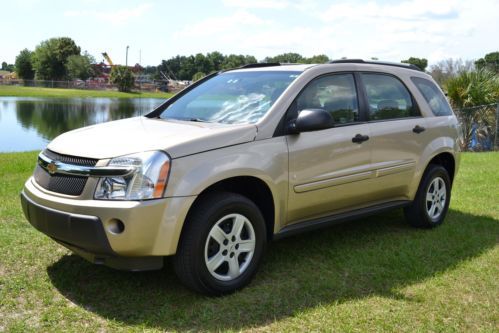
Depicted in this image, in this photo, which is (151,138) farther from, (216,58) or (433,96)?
(216,58)

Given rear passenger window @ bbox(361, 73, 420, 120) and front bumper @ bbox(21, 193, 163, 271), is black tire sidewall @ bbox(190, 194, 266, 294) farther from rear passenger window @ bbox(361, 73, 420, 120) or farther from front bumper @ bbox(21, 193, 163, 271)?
rear passenger window @ bbox(361, 73, 420, 120)

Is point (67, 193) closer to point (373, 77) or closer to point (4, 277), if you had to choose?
point (4, 277)

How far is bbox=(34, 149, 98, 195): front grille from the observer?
368 cm

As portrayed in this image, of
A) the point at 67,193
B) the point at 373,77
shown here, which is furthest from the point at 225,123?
the point at 373,77

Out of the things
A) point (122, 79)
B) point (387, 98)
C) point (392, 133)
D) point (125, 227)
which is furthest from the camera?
point (122, 79)

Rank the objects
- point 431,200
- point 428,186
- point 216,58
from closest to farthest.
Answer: point 428,186
point 431,200
point 216,58

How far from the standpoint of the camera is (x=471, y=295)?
13.6 feet

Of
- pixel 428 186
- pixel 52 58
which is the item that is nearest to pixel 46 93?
pixel 52 58

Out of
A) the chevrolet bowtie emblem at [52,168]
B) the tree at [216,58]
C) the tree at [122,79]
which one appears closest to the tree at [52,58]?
the tree at [122,79]

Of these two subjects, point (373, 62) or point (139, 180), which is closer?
point (139, 180)

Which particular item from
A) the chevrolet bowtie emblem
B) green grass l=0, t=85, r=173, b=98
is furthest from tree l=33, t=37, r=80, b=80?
the chevrolet bowtie emblem

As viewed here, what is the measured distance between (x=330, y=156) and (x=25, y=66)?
A: 12545cm

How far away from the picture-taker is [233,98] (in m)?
4.77

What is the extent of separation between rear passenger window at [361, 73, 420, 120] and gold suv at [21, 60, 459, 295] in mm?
14
